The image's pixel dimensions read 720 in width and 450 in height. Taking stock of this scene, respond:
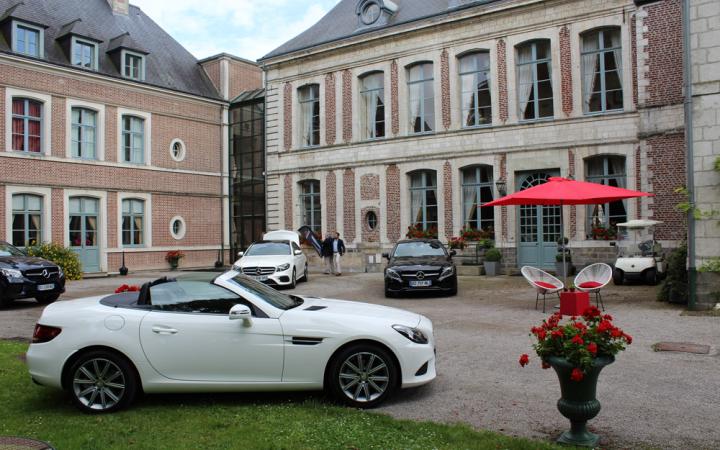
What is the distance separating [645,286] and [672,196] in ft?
12.1

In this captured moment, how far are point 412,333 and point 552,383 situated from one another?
5.47 feet

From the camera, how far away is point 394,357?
220 inches

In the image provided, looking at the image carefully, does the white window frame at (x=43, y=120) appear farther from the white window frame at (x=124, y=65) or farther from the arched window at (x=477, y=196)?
the arched window at (x=477, y=196)

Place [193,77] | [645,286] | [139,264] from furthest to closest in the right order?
[193,77]
[139,264]
[645,286]

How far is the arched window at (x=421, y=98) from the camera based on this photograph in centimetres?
2220

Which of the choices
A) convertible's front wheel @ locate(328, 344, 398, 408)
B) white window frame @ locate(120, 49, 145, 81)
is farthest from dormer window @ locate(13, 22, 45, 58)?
convertible's front wheel @ locate(328, 344, 398, 408)

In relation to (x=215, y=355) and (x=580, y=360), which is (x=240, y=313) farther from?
(x=580, y=360)

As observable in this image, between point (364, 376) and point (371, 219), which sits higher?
point (371, 219)

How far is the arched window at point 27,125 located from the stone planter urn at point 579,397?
71.0 feet

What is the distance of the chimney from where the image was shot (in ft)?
87.8

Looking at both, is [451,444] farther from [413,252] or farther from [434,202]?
[434,202]

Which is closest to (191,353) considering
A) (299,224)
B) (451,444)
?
(451,444)

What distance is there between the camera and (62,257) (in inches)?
821

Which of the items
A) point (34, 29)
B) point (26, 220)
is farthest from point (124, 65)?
point (26, 220)
